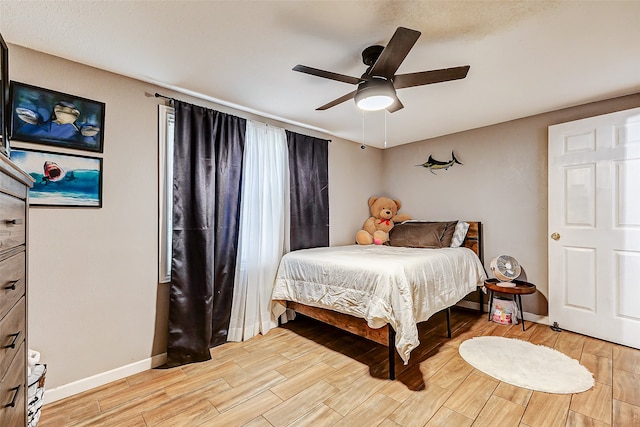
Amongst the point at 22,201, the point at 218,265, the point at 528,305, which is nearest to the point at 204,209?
the point at 218,265

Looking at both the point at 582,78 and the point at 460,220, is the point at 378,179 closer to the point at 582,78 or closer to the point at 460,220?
the point at 460,220

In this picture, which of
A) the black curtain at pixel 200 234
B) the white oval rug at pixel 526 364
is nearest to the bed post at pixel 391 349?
the white oval rug at pixel 526 364

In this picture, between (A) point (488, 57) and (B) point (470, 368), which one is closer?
(A) point (488, 57)

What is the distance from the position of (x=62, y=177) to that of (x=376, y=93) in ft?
7.02

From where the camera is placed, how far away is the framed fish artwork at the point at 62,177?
1.84 m

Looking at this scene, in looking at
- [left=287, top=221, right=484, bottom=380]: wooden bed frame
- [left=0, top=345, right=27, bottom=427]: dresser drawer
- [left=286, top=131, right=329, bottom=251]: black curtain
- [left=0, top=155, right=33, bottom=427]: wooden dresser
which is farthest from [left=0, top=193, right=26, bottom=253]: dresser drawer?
[left=286, top=131, right=329, bottom=251]: black curtain

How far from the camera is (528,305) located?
3242 mm

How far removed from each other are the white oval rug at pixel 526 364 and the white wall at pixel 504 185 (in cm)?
91

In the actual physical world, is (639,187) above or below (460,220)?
above

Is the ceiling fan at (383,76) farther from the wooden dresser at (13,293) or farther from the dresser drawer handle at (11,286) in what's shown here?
the dresser drawer handle at (11,286)

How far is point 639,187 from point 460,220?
63.4 inches

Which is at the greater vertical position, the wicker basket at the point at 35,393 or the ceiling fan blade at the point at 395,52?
the ceiling fan blade at the point at 395,52

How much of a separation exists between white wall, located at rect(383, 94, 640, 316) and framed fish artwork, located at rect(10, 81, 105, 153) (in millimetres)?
3741

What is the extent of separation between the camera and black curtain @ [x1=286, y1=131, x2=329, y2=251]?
3.34m
